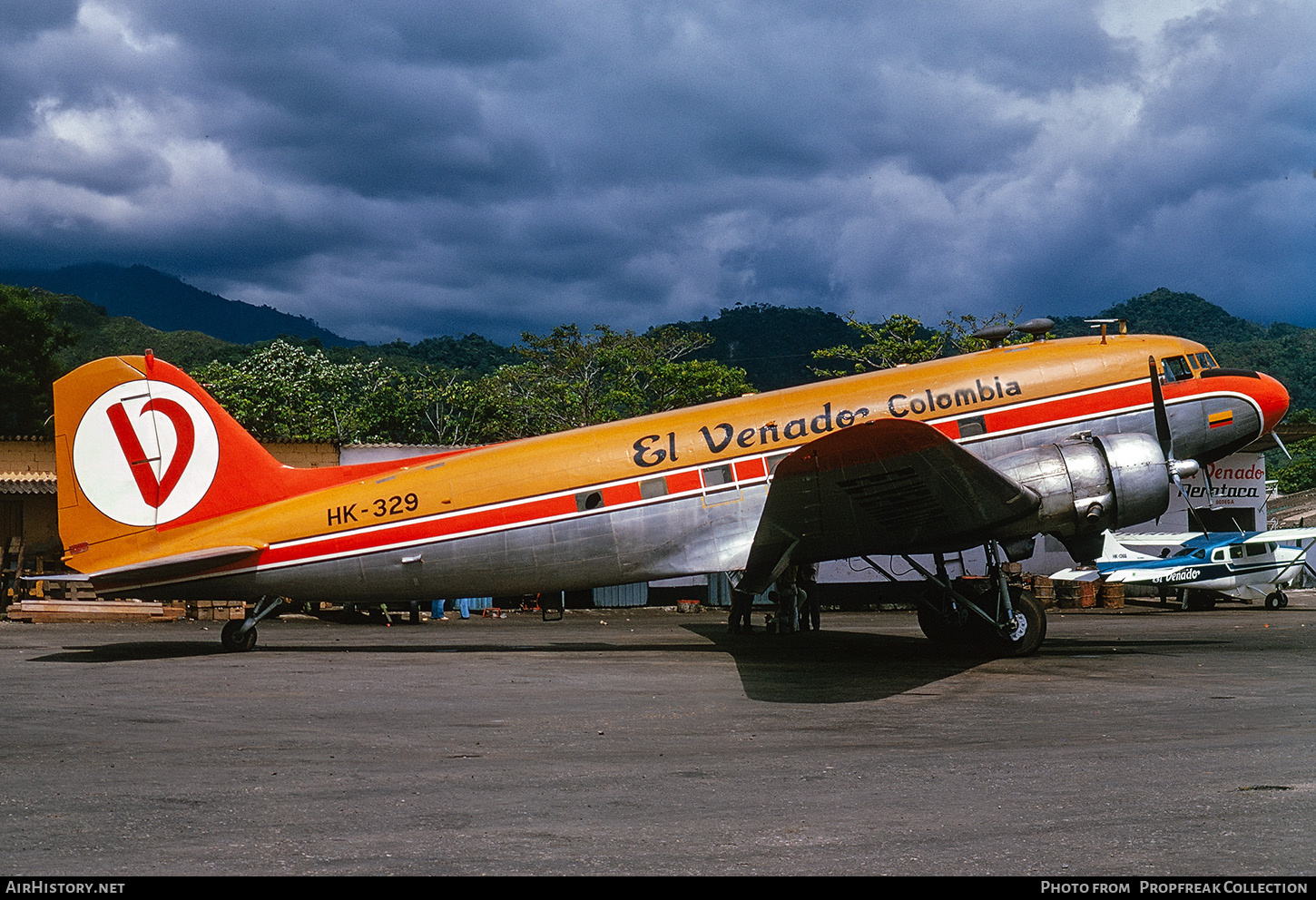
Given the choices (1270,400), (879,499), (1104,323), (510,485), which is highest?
(1104,323)

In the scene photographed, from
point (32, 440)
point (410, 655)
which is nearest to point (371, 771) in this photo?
point (410, 655)

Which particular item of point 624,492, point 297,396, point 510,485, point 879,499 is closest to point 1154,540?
point 879,499

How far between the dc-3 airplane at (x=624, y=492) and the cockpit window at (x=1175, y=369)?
0.05 metres

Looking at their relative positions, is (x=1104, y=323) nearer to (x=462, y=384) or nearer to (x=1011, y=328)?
(x=1011, y=328)

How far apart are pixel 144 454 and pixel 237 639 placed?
10.7 feet

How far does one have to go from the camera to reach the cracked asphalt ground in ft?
17.3

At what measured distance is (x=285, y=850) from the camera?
531 cm

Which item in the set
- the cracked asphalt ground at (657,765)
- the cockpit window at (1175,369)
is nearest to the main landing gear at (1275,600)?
the cracked asphalt ground at (657,765)

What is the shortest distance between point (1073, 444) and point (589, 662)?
7959 mm

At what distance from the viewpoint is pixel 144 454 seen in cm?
1554

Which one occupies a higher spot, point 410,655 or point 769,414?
point 769,414

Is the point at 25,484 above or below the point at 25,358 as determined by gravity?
below

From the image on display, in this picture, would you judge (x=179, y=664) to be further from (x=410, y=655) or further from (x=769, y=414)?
(x=769, y=414)

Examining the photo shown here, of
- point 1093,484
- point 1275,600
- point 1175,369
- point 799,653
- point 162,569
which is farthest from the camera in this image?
point 1275,600
